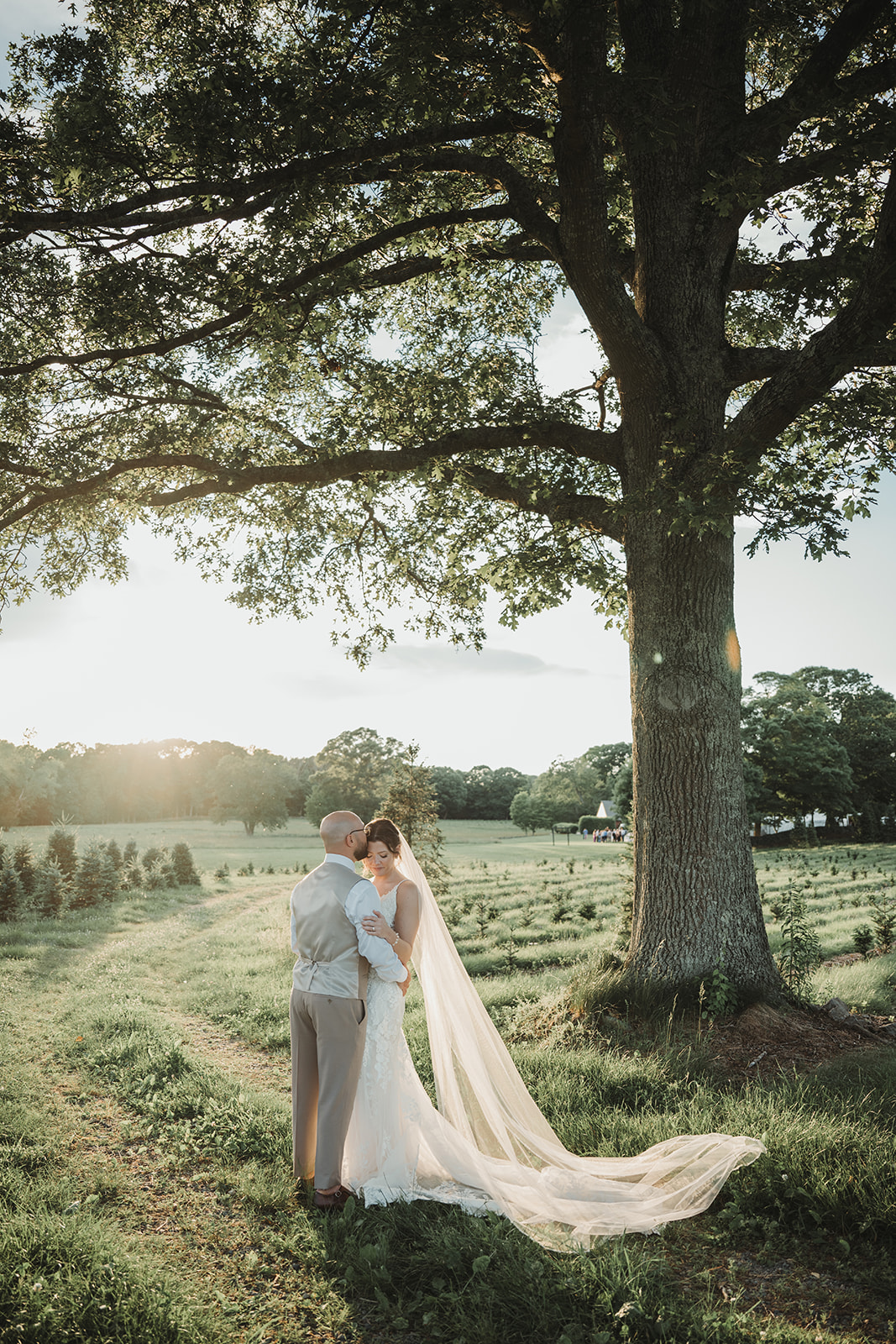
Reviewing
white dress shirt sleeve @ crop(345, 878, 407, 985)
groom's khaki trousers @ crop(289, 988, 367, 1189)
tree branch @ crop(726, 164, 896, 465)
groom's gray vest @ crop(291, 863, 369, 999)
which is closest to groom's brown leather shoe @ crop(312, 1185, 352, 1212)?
groom's khaki trousers @ crop(289, 988, 367, 1189)

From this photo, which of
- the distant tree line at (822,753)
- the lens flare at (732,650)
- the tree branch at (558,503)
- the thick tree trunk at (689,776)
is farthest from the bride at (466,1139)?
the distant tree line at (822,753)

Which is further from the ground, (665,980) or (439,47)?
(439,47)

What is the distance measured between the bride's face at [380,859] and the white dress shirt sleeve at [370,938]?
35cm

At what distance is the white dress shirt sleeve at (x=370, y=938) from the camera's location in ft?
17.0

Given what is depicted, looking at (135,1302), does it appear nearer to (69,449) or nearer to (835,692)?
(69,449)

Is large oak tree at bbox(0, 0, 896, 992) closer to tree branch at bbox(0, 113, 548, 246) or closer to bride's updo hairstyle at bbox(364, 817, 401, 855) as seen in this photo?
tree branch at bbox(0, 113, 548, 246)

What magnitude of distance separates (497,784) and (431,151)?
3816 inches

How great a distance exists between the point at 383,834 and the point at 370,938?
78 centimetres

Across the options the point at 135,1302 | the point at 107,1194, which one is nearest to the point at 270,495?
the point at 107,1194

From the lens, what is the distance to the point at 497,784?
103000 mm

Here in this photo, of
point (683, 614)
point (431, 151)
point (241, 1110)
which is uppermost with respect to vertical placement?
point (431, 151)

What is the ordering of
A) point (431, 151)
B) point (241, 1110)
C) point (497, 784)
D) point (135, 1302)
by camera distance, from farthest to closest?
point (497, 784)
point (431, 151)
point (241, 1110)
point (135, 1302)

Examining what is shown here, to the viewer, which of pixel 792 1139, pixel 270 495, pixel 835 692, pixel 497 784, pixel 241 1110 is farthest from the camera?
pixel 497 784

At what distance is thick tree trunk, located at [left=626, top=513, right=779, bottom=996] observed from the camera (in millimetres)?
7633
